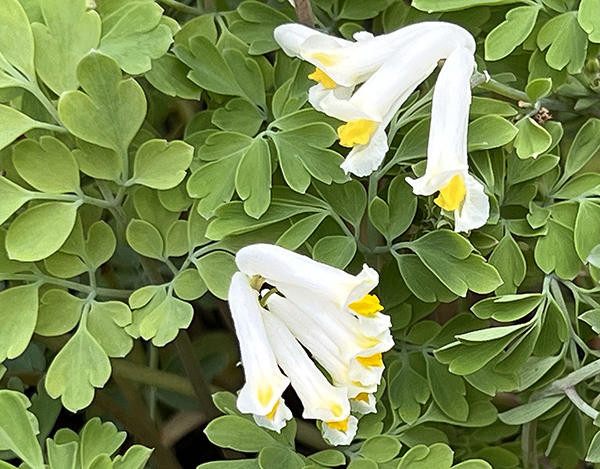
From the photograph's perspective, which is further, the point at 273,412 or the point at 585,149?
the point at 585,149

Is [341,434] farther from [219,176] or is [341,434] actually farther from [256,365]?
[219,176]

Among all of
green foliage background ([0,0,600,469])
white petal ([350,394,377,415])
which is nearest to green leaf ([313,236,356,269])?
green foliage background ([0,0,600,469])

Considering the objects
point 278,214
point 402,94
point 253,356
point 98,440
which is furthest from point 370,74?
point 98,440

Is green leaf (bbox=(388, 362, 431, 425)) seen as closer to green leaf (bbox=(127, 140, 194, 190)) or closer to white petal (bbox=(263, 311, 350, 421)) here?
white petal (bbox=(263, 311, 350, 421))

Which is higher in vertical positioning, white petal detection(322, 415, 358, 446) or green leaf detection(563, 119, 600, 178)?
green leaf detection(563, 119, 600, 178)

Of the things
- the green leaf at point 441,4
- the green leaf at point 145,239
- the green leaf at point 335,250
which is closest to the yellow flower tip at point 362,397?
the green leaf at point 335,250
